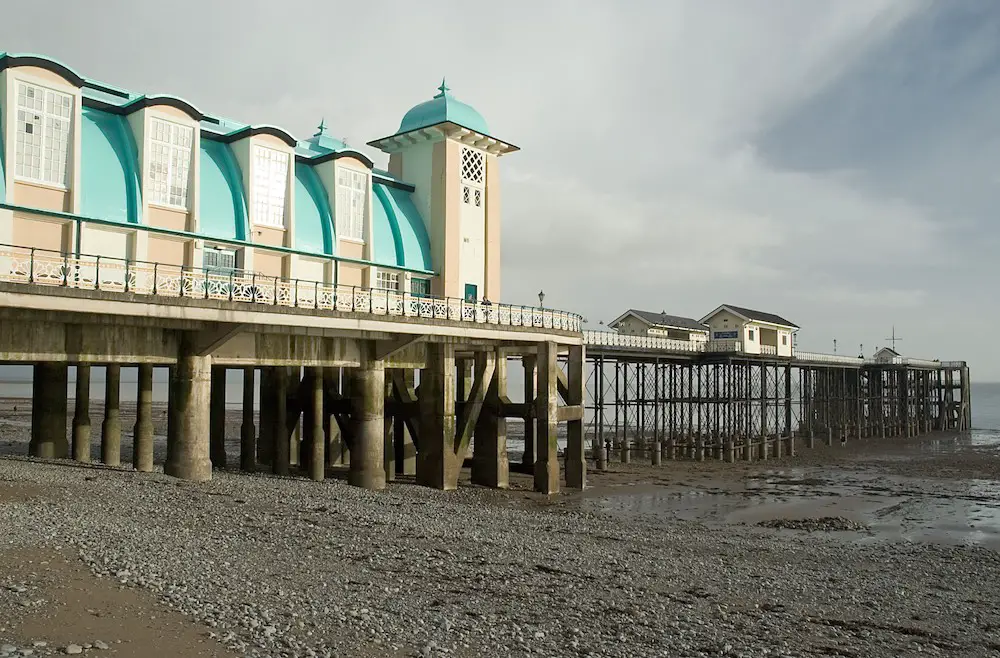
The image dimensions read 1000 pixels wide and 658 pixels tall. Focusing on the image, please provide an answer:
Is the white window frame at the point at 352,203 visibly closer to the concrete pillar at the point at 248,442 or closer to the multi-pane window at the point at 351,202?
the multi-pane window at the point at 351,202

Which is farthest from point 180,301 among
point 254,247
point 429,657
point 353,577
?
point 429,657

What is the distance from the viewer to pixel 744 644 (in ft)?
33.0

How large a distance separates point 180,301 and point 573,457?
15.7 m

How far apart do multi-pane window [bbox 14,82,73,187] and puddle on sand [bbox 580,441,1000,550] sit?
1819 cm

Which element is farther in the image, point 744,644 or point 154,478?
point 154,478

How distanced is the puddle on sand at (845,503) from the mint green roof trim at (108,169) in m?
16.6

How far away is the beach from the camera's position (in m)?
8.91

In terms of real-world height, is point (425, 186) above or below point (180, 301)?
above

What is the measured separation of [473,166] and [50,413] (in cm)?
1828

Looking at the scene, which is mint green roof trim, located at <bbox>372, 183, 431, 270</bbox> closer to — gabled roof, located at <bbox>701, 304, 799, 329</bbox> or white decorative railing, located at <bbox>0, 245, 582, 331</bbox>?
white decorative railing, located at <bbox>0, 245, 582, 331</bbox>

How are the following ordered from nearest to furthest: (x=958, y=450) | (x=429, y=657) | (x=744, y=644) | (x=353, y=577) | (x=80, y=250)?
(x=429, y=657)
(x=744, y=644)
(x=353, y=577)
(x=80, y=250)
(x=958, y=450)

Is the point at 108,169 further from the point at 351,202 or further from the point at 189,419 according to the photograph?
the point at 351,202

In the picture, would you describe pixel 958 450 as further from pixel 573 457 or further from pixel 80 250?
pixel 80 250

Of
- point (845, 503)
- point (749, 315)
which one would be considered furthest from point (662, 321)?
point (845, 503)
